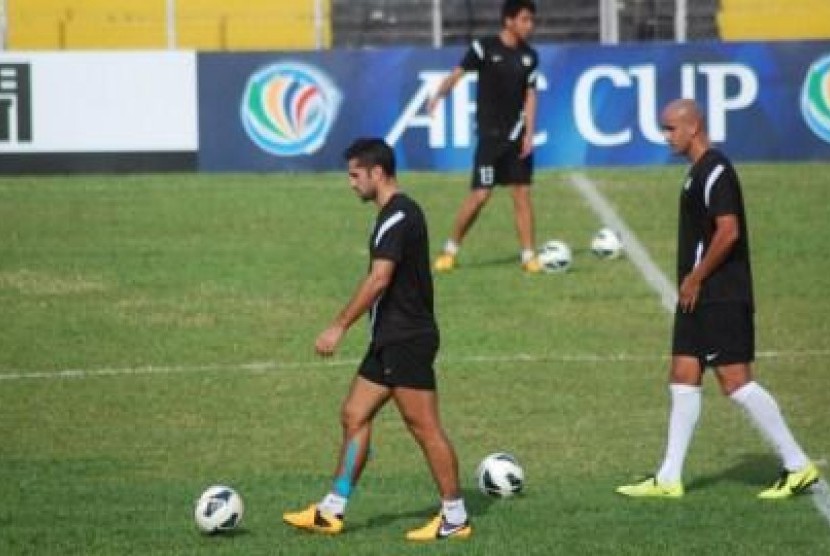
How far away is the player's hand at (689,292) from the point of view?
11.8 meters

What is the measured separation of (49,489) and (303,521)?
1909 mm

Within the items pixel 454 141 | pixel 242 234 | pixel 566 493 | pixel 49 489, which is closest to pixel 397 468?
pixel 566 493

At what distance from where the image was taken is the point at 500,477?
11969 mm

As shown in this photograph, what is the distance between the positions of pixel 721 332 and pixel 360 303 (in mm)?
2218

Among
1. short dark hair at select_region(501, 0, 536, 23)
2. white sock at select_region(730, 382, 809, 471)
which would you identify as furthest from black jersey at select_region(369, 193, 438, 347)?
short dark hair at select_region(501, 0, 536, 23)

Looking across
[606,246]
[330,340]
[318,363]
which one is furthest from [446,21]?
[330,340]

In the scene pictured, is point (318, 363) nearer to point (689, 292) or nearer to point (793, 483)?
point (689, 292)

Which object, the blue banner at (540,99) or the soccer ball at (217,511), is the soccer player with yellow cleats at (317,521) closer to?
the soccer ball at (217,511)

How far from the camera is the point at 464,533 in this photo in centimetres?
1111

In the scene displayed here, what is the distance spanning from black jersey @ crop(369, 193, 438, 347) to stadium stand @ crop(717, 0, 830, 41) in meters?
17.9

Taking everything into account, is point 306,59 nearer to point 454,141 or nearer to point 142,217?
point 454,141

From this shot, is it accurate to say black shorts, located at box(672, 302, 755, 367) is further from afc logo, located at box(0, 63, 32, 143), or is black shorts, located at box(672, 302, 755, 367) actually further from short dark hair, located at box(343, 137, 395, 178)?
afc logo, located at box(0, 63, 32, 143)


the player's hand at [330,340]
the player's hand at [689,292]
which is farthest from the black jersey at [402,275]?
the player's hand at [689,292]

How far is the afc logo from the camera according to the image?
2569cm
